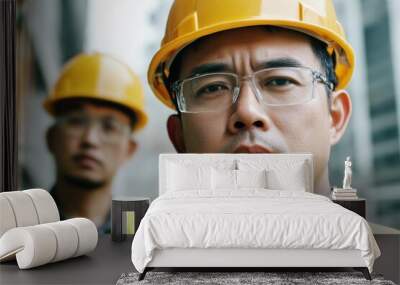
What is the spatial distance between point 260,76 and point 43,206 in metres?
2.29

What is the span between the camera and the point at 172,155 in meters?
5.28

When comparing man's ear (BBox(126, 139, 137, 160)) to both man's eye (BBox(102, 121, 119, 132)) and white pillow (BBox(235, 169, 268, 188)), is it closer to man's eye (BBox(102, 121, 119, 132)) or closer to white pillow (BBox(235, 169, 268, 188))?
man's eye (BBox(102, 121, 119, 132))

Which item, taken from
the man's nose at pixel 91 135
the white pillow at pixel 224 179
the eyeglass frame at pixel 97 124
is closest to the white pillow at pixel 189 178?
the white pillow at pixel 224 179

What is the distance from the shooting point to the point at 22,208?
414cm

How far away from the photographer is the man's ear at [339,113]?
534 centimetres

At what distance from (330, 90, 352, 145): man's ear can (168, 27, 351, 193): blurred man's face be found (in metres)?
0.11

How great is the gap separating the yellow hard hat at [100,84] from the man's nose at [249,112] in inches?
39.8

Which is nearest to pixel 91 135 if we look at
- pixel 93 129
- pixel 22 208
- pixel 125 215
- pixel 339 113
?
pixel 93 129

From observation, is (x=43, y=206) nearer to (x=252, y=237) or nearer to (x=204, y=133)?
(x=204, y=133)

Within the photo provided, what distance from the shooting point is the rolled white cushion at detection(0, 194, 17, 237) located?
3975 mm

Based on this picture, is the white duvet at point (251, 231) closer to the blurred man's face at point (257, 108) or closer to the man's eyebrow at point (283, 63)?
the blurred man's face at point (257, 108)

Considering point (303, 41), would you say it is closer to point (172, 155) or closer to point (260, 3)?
point (260, 3)

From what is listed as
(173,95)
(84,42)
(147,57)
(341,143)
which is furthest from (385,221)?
(84,42)

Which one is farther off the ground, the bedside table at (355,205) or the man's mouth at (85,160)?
the man's mouth at (85,160)
